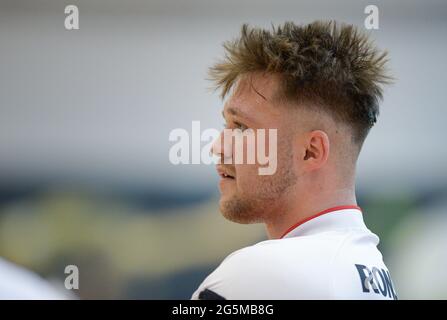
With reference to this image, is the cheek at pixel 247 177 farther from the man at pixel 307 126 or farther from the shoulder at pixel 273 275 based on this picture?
the shoulder at pixel 273 275

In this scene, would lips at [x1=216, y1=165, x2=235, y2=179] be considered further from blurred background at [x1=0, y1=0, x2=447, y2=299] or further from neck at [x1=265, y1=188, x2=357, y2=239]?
blurred background at [x1=0, y1=0, x2=447, y2=299]

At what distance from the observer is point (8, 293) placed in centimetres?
47

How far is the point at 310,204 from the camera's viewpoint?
1289mm

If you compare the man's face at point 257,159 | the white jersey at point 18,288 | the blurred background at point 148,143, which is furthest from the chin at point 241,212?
the white jersey at point 18,288

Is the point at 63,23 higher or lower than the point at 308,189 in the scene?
higher

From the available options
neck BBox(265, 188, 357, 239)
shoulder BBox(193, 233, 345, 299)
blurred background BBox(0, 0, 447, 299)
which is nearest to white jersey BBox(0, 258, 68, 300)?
shoulder BBox(193, 233, 345, 299)

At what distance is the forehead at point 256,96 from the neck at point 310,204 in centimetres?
21

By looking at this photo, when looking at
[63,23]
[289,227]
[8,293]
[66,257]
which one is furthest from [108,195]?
[8,293]

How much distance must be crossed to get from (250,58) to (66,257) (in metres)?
0.95

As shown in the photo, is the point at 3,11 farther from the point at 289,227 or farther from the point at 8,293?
the point at 8,293

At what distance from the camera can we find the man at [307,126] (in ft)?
4.11

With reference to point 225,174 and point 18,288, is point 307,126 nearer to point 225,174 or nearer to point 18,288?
point 225,174

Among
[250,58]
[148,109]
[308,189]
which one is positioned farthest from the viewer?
[148,109]

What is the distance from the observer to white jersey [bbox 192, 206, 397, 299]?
997 mm
